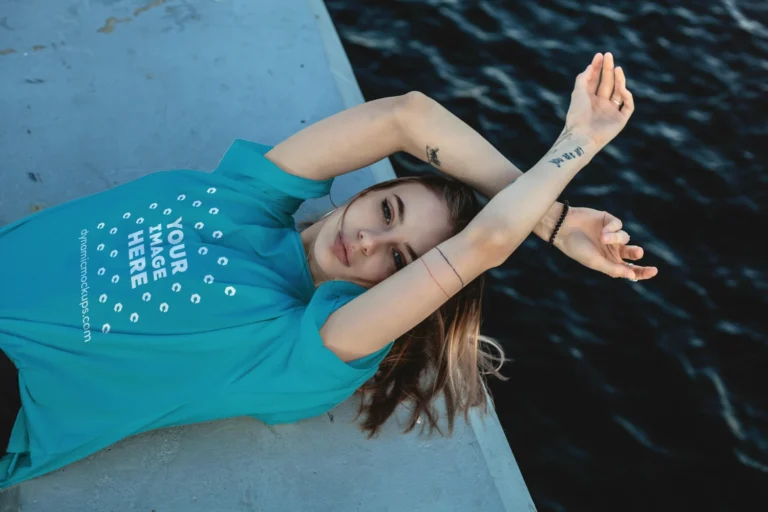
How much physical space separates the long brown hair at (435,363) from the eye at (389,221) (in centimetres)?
8

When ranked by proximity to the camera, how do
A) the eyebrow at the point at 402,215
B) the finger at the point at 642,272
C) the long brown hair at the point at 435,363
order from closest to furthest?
the finger at the point at 642,272 < the eyebrow at the point at 402,215 < the long brown hair at the point at 435,363

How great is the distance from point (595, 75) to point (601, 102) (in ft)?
0.35

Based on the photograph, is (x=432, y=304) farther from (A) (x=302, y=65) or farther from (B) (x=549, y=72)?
(B) (x=549, y=72)

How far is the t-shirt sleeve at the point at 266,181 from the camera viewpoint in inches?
128

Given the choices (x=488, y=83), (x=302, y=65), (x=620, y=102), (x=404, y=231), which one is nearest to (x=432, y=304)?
(x=404, y=231)

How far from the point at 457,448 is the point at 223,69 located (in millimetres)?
2417

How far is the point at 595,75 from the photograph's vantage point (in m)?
3.12

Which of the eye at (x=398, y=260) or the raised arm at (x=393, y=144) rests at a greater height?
the raised arm at (x=393, y=144)

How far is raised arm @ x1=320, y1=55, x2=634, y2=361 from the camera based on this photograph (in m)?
2.67

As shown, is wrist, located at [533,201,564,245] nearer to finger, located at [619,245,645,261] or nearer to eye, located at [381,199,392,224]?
finger, located at [619,245,645,261]

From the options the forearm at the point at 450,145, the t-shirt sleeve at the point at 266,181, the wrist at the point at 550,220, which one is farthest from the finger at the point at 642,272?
the t-shirt sleeve at the point at 266,181

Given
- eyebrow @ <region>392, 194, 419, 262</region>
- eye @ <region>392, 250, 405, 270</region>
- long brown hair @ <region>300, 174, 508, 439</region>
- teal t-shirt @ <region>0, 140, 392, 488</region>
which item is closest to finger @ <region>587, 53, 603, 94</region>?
long brown hair @ <region>300, 174, 508, 439</region>

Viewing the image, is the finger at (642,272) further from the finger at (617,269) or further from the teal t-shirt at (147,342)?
the teal t-shirt at (147,342)

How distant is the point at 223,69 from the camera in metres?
4.35
